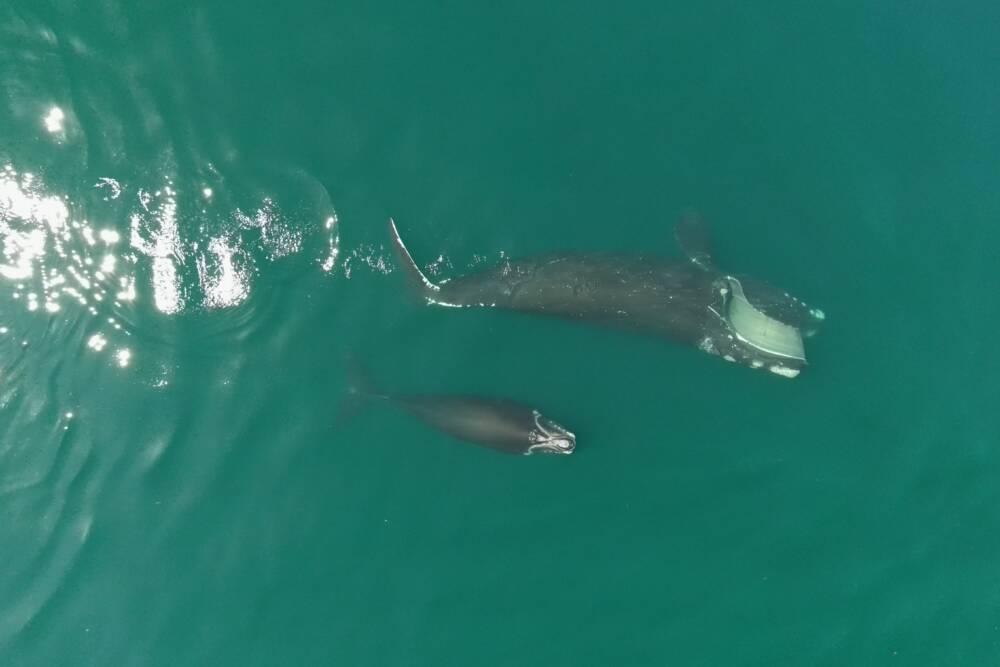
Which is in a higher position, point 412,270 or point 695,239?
point 695,239

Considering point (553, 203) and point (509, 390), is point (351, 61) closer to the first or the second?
point (553, 203)

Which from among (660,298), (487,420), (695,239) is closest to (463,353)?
(487,420)

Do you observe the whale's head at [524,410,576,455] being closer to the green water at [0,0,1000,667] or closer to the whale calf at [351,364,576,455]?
the whale calf at [351,364,576,455]

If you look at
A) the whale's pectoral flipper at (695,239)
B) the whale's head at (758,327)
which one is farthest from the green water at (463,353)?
the whale's head at (758,327)

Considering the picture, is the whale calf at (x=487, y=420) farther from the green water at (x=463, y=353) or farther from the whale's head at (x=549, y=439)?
the green water at (x=463, y=353)

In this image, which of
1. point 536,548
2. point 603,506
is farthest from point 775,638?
point 536,548

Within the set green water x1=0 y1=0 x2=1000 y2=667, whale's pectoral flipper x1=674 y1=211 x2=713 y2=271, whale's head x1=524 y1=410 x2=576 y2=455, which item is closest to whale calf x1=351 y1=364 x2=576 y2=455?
whale's head x1=524 y1=410 x2=576 y2=455

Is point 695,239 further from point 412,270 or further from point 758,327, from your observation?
point 412,270
